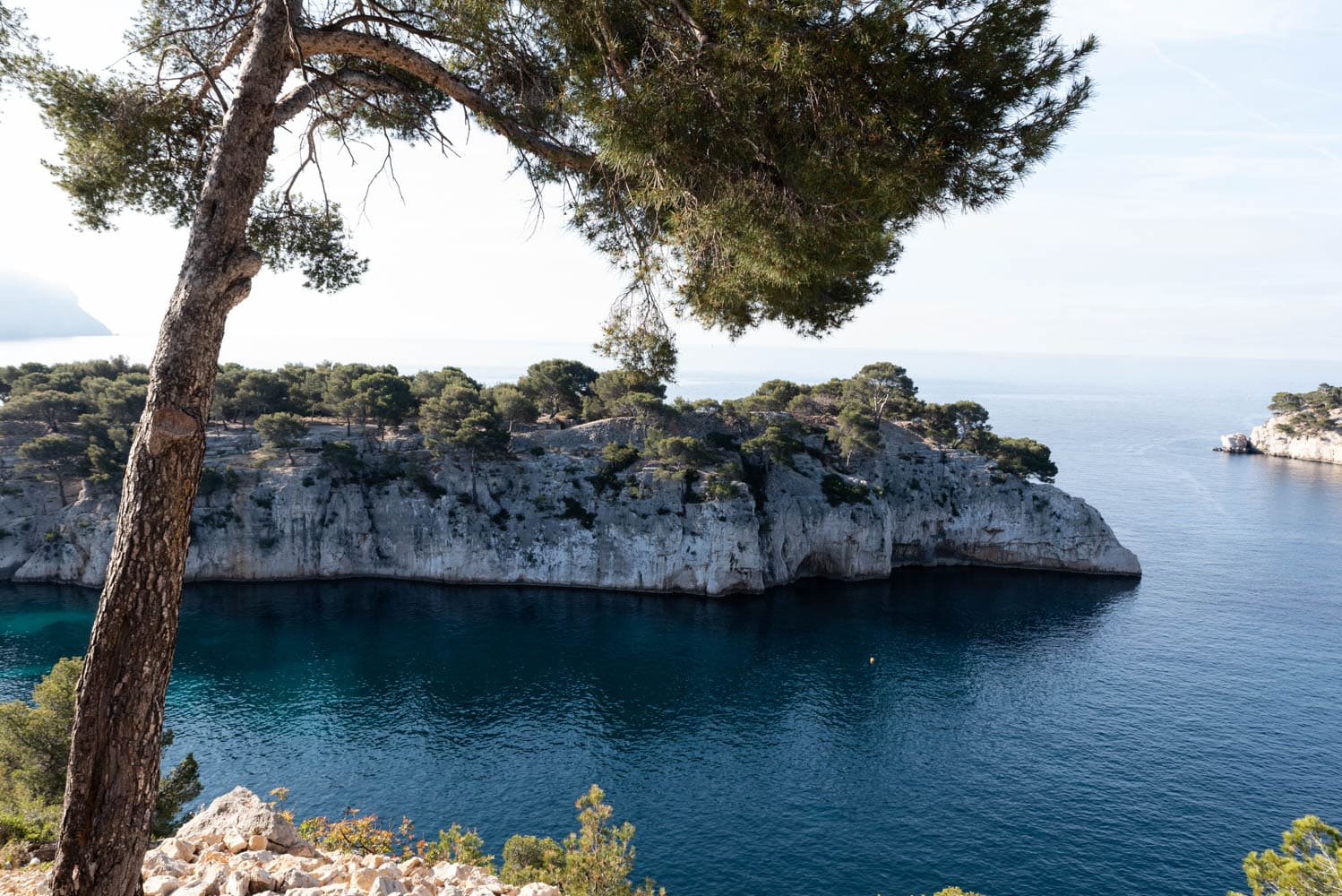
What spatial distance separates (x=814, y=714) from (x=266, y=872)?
28.8m

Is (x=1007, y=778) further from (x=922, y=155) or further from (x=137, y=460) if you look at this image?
(x=137, y=460)

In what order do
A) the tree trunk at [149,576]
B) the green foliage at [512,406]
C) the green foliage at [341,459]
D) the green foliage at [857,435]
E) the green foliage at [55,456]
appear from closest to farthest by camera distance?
the tree trunk at [149,576] → the green foliage at [55,456] → the green foliage at [341,459] → the green foliage at [512,406] → the green foliage at [857,435]

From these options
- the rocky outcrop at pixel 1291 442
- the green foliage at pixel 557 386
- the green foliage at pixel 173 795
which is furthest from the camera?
the rocky outcrop at pixel 1291 442

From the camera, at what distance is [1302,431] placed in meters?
109

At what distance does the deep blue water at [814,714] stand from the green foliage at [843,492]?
658 cm

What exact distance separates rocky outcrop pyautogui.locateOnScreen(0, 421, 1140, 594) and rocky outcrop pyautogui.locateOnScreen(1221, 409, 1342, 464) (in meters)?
84.0

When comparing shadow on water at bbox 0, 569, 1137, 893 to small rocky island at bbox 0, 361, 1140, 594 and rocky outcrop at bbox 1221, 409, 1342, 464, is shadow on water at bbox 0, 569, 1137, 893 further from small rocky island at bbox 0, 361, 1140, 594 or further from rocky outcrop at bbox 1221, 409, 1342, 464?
rocky outcrop at bbox 1221, 409, 1342, 464

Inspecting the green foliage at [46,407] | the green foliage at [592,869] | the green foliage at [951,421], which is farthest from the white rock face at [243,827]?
the green foliage at [951,421]

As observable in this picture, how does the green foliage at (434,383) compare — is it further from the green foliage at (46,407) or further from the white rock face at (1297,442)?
the white rock face at (1297,442)

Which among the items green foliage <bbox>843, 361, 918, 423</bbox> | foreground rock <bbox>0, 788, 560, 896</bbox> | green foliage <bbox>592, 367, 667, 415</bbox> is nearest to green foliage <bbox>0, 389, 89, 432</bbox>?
green foliage <bbox>592, 367, 667, 415</bbox>

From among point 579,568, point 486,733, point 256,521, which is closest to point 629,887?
point 486,733

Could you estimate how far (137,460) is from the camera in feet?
17.7

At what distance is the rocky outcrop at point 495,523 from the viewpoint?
46438 millimetres

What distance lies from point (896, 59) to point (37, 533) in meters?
61.3
